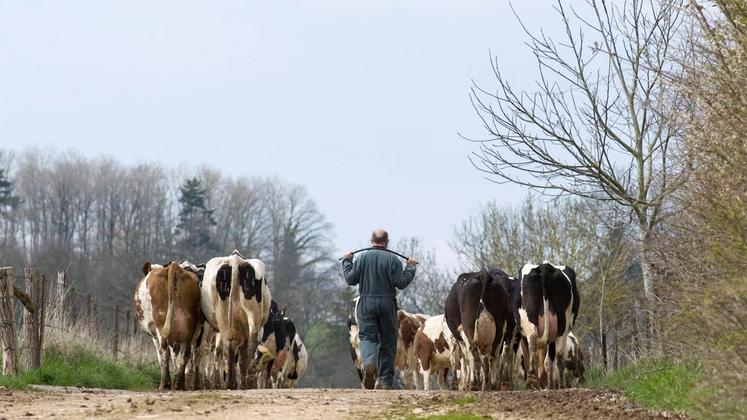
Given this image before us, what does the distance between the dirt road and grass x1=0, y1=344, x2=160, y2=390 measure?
404cm

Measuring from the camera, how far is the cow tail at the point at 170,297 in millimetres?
18844

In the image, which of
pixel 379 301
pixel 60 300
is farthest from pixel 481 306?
pixel 60 300

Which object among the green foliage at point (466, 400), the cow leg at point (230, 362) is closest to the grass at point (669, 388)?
the green foliage at point (466, 400)

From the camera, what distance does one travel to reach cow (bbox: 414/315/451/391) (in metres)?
30.0

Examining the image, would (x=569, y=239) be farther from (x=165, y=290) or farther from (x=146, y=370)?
(x=165, y=290)

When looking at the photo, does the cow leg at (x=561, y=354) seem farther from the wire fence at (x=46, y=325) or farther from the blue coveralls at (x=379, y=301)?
the wire fence at (x=46, y=325)

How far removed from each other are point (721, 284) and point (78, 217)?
91.3 metres

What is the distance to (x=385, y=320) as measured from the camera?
18.6 meters

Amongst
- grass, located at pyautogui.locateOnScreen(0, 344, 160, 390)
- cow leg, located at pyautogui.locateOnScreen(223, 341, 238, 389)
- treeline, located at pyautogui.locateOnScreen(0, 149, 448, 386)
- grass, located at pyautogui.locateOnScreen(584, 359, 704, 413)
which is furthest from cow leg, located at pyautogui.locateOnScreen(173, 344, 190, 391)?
treeline, located at pyautogui.locateOnScreen(0, 149, 448, 386)

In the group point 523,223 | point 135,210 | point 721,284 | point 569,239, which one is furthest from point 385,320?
point 135,210

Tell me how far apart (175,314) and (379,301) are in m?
3.22

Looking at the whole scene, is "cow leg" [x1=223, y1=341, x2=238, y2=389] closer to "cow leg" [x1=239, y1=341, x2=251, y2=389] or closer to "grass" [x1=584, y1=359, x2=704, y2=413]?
"cow leg" [x1=239, y1=341, x2=251, y2=389]

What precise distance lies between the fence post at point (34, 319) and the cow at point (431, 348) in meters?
12.4

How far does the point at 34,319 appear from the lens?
62.5 ft
